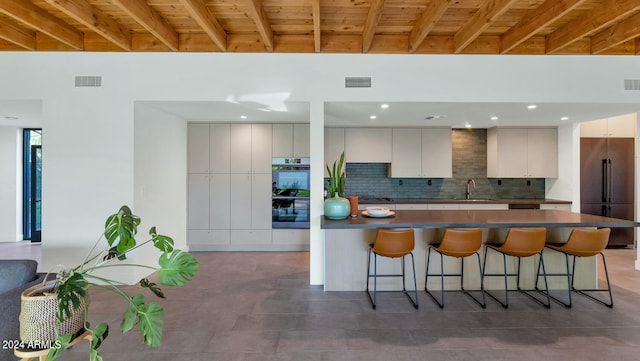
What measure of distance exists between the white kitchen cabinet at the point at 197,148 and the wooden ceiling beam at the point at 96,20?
72.3 inches

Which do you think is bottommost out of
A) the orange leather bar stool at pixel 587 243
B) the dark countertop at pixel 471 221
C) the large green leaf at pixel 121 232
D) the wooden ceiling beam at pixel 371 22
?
the orange leather bar stool at pixel 587 243

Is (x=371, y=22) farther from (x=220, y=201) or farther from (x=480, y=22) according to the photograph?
(x=220, y=201)

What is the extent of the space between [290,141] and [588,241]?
4159 mm

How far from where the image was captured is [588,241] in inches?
120

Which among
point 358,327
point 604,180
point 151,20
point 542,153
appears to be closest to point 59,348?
point 358,327

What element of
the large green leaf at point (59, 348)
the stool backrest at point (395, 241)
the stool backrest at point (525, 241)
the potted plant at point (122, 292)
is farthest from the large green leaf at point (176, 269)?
the stool backrest at point (525, 241)

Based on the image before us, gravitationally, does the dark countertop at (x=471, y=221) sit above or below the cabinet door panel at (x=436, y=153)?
below

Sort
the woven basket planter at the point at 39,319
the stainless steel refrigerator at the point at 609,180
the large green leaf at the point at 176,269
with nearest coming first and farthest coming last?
the woven basket planter at the point at 39,319
the large green leaf at the point at 176,269
the stainless steel refrigerator at the point at 609,180

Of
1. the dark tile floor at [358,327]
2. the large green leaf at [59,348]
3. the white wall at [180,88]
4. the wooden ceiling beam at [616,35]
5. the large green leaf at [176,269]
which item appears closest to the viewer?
the large green leaf at [59,348]

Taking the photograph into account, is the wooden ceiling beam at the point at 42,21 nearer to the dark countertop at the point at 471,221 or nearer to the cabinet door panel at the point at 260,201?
the cabinet door panel at the point at 260,201

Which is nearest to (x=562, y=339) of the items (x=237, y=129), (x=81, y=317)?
(x=81, y=317)

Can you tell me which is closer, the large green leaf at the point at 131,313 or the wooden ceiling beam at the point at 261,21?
the large green leaf at the point at 131,313

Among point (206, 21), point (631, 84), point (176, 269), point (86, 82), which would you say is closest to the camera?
point (176, 269)

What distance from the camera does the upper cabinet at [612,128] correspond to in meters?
5.25
